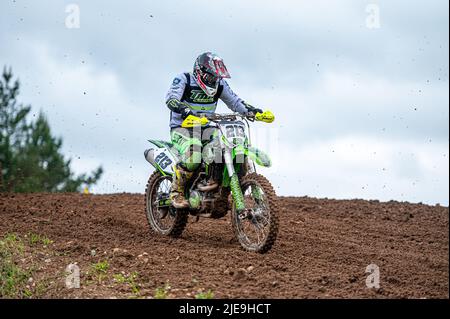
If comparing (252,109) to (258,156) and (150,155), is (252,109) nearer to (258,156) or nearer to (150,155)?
(258,156)

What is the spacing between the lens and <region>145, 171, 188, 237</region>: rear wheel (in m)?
10.6

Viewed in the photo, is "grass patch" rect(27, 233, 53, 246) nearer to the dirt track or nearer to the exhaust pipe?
the dirt track

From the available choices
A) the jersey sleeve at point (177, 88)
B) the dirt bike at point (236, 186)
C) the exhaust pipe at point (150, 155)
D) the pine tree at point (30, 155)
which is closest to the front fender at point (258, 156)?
the dirt bike at point (236, 186)

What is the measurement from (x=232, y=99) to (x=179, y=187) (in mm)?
1531

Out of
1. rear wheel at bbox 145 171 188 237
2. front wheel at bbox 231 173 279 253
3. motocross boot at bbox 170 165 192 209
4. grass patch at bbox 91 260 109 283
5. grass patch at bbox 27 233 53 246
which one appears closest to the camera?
grass patch at bbox 91 260 109 283

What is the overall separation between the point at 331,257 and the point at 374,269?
0.88m

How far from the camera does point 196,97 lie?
1044 cm

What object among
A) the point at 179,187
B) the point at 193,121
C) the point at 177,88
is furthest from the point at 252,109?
the point at 179,187

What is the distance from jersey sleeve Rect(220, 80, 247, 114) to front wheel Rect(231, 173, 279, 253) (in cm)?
162

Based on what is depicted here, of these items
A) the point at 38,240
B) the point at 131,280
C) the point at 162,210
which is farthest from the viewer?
the point at 162,210

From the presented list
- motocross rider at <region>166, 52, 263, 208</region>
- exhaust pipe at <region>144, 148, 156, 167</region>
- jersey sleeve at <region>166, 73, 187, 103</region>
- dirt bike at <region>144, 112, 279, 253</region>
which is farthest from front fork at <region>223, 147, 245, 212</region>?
exhaust pipe at <region>144, 148, 156, 167</region>

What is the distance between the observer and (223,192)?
975 centimetres

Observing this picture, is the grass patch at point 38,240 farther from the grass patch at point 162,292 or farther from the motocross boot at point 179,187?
the grass patch at point 162,292

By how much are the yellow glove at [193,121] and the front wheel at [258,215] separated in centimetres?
89
